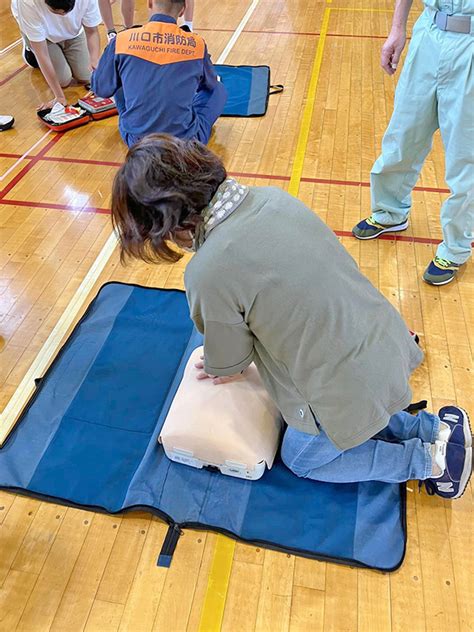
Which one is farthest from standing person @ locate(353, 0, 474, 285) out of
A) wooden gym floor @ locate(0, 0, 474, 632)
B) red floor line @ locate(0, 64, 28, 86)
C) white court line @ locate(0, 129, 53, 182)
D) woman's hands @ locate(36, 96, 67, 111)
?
red floor line @ locate(0, 64, 28, 86)

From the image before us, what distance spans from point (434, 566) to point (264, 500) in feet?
1.83

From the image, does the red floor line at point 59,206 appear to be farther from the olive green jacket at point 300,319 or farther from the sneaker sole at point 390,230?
the olive green jacket at point 300,319

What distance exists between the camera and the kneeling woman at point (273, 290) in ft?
3.76

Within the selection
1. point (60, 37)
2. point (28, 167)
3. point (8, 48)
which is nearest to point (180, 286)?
point (28, 167)

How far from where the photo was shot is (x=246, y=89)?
4.12 m

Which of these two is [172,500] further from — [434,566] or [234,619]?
[434,566]

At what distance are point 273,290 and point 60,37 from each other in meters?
3.87

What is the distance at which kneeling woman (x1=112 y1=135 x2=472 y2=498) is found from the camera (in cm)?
115

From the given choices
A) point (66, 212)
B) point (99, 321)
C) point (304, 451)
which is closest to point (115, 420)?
point (99, 321)

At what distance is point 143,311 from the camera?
233 cm

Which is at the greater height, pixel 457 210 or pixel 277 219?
pixel 277 219

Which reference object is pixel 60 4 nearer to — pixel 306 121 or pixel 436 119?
pixel 306 121

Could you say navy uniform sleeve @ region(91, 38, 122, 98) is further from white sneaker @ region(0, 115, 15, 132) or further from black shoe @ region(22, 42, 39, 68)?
black shoe @ region(22, 42, 39, 68)

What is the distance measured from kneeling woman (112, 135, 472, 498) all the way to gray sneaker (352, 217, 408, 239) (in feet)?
4.32
